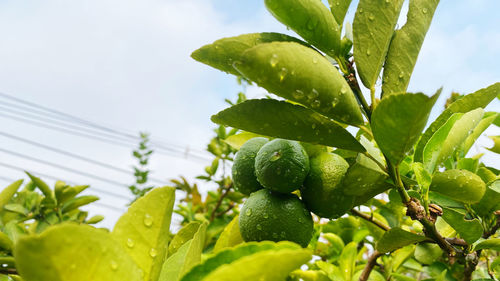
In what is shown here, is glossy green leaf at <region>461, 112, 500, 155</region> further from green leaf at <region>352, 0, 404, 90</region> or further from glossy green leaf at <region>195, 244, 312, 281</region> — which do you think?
glossy green leaf at <region>195, 244, 312, 281</region>

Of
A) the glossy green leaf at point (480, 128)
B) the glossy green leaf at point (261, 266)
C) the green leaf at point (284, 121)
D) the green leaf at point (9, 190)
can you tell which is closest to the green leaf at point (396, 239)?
the green leaf at point (284, 121)

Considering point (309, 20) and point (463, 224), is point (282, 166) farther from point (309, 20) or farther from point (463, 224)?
point (463, 224)

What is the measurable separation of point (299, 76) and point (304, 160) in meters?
0.28

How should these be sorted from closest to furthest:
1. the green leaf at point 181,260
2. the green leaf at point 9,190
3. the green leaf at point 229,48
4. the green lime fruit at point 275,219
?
1. the green leaf at point 181,260
2. the green leaf at point 229,48
3. the green lime fruit at point 275,219
4. the green leaf at point 9,190

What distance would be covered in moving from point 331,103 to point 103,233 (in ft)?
1.18

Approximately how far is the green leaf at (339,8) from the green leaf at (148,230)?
16.8 inches

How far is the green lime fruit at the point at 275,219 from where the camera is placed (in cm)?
74

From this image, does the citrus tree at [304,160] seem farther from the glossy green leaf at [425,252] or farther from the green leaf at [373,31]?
the glossy green leaf at [425,252]

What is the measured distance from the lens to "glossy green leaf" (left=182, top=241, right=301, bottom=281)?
1.32 ft

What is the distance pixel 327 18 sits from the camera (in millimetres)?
658

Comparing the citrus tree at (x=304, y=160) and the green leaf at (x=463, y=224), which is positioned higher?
the citrus tree at (x=304, y=160)

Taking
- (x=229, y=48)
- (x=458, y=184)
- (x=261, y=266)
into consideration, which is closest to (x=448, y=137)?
(x=458, y=184)

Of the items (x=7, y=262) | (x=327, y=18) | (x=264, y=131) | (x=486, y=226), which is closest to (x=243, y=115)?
(x=264, y=131)

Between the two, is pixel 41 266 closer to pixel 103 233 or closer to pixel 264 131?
pixel 103 233
